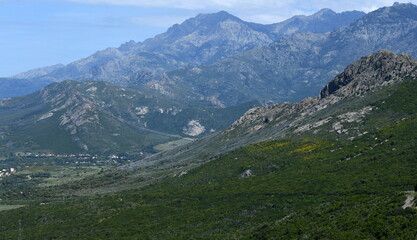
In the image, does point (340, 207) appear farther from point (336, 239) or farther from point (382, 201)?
point (336, 239)

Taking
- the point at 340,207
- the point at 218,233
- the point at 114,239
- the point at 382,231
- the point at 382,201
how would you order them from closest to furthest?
the point at 382,231 → the point at 382,201 → the point at 340,207 → the point at 218,233 → the point at 114,239

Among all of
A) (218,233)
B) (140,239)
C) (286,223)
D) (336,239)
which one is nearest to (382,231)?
(336,239)

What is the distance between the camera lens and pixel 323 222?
136625 mm

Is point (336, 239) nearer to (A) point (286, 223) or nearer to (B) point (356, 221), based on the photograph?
(B) point (356, 221)

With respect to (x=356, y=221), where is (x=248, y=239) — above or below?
below

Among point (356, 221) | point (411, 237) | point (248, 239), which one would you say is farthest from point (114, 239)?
point (411, 237)

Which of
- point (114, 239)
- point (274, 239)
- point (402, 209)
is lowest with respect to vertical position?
point (114, 239)

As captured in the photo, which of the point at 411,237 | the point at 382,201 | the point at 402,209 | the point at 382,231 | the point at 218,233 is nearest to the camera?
the point at 411,237

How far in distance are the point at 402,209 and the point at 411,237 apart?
19.5 m

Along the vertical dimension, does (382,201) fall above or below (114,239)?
above

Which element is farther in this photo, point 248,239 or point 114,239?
point 114,239

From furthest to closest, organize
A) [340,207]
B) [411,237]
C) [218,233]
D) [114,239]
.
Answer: [114,239], [218,233], [340,207], [411,237]

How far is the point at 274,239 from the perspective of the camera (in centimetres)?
13600

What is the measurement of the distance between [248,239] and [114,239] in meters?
67.7
